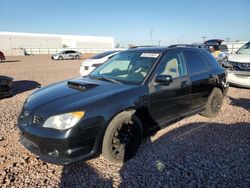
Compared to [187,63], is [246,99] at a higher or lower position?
lower

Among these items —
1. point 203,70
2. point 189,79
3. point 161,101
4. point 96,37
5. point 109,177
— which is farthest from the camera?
point 96,37

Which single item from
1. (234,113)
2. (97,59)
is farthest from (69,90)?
(97,59)

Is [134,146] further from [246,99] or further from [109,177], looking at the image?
[246,99]

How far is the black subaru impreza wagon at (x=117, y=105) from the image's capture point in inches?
115

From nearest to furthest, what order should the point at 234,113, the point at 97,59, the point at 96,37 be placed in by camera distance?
the point at 234,113, the point at 97,59, the point at 96,37

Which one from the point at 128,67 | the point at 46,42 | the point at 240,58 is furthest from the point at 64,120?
the point at 46,42

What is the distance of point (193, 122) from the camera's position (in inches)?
199

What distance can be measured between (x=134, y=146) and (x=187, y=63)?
6.59 feet

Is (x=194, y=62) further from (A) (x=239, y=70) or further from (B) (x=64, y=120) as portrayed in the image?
(A) (x=239, y=70)

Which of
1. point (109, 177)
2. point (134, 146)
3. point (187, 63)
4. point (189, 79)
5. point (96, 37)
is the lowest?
point (109, 177)

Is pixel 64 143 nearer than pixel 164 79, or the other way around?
pixel 64 143

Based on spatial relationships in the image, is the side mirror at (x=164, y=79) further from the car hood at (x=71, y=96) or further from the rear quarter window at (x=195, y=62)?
the rear quarter window at (x=195, y=62)

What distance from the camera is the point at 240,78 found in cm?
825

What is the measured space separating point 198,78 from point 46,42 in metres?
76.8
